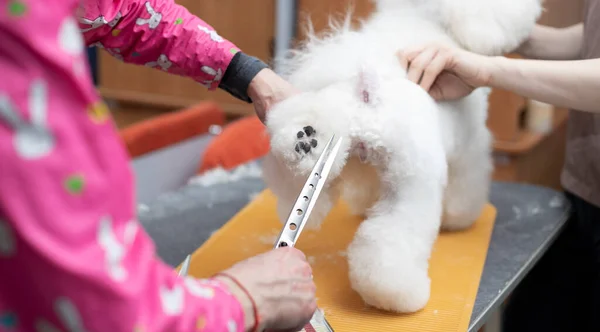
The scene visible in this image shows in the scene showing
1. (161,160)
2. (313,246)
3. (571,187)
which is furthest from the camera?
(161,160)

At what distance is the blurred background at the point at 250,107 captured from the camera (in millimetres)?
1809

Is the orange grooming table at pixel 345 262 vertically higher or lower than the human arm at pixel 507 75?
lower

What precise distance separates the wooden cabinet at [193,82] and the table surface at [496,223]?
2.75 feet

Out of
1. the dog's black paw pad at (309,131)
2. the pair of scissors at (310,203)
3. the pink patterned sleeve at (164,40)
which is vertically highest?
the pink patterned sleeve at (164,40)

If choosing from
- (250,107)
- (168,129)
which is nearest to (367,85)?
(168,129)

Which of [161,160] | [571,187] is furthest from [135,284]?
[161,160]

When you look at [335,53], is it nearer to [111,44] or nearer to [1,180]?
[111,44]

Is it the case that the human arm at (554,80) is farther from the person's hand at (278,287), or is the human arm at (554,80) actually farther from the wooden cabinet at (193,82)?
the wooden cabinet at (193,82)

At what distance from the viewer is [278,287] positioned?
0.58 metres

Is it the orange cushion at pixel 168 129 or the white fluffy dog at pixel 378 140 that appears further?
the orange cushion at pixel 168 129

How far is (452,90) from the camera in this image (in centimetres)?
97

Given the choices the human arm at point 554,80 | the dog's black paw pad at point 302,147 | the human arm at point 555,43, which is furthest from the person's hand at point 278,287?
the human arm at point 555,43

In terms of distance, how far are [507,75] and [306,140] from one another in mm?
338

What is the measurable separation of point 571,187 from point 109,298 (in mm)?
993
